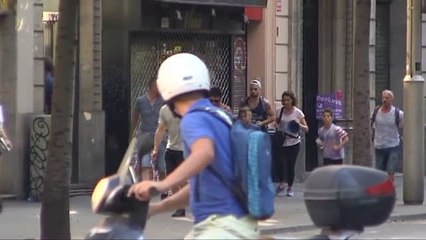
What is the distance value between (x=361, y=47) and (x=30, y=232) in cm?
530

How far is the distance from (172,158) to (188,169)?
8.84 meters

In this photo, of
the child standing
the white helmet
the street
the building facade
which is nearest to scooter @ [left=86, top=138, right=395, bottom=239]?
the white helmet

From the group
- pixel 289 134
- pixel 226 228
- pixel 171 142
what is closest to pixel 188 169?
pixel 226 228

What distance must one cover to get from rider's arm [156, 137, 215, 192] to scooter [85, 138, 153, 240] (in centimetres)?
35

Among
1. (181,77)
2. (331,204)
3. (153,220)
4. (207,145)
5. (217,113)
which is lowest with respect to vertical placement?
(153,220)

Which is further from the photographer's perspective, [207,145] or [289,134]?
[289,134]

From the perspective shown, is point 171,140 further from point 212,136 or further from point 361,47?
point 212,136

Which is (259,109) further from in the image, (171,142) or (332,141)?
(171,142)

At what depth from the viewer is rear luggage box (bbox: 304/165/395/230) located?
517cm

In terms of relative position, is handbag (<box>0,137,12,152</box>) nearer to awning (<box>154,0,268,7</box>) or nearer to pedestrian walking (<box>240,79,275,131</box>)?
pedestrian walking (<box>240,79,275,131</box>)

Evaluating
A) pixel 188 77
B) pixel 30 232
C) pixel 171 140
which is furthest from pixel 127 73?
pixel 188 77

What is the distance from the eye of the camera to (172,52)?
1816 centimetres

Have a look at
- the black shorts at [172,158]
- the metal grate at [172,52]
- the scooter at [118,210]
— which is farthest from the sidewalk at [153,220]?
the scooter at [118,210]

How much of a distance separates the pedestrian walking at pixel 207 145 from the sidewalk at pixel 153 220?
22.3 ft
